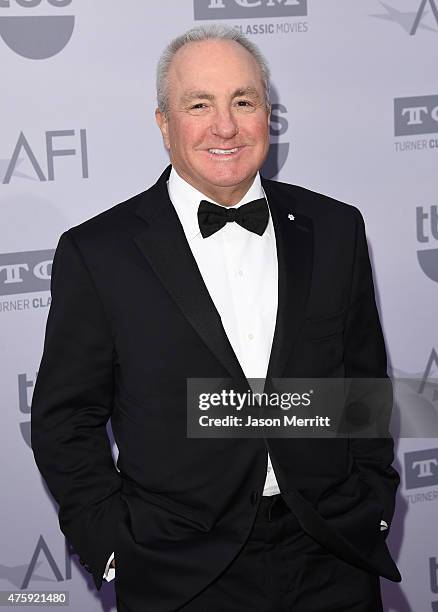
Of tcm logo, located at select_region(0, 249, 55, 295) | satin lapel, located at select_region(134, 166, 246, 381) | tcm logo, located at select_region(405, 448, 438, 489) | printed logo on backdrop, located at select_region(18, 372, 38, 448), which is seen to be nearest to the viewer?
satin lapel, located at select_region(134, 166, 246, 381)

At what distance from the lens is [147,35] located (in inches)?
136

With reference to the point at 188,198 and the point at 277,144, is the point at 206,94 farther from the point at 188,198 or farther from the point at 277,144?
the point at 277,144

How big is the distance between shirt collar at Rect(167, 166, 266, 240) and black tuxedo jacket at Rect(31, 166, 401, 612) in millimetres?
39

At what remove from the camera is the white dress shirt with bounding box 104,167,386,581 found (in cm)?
264

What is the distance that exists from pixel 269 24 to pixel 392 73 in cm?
59

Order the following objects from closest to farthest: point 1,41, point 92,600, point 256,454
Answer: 1. point 256,454
2. point 1,41
3. point 92,600

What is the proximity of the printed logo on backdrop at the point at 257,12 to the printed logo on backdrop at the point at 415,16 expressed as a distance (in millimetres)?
364

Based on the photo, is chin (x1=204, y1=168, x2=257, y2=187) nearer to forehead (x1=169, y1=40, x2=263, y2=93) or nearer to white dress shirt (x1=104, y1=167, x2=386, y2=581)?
white dress shirt (x1=104, y1=167, x2=386, y2=581)

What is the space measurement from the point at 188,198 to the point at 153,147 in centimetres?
87

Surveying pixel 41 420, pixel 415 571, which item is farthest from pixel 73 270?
pixel 415 571

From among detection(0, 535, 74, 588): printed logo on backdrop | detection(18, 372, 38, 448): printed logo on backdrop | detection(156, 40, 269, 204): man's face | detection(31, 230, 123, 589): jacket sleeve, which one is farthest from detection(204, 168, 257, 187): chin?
detection(0, 535, 74, 588): printed logo on backdrop

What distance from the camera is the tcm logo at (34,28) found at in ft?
10.8

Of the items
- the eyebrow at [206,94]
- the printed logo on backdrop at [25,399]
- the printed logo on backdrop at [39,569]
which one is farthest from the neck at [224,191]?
the printed logo on backdrop at [39,569]

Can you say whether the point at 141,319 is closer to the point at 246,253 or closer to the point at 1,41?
the point at 246,253
